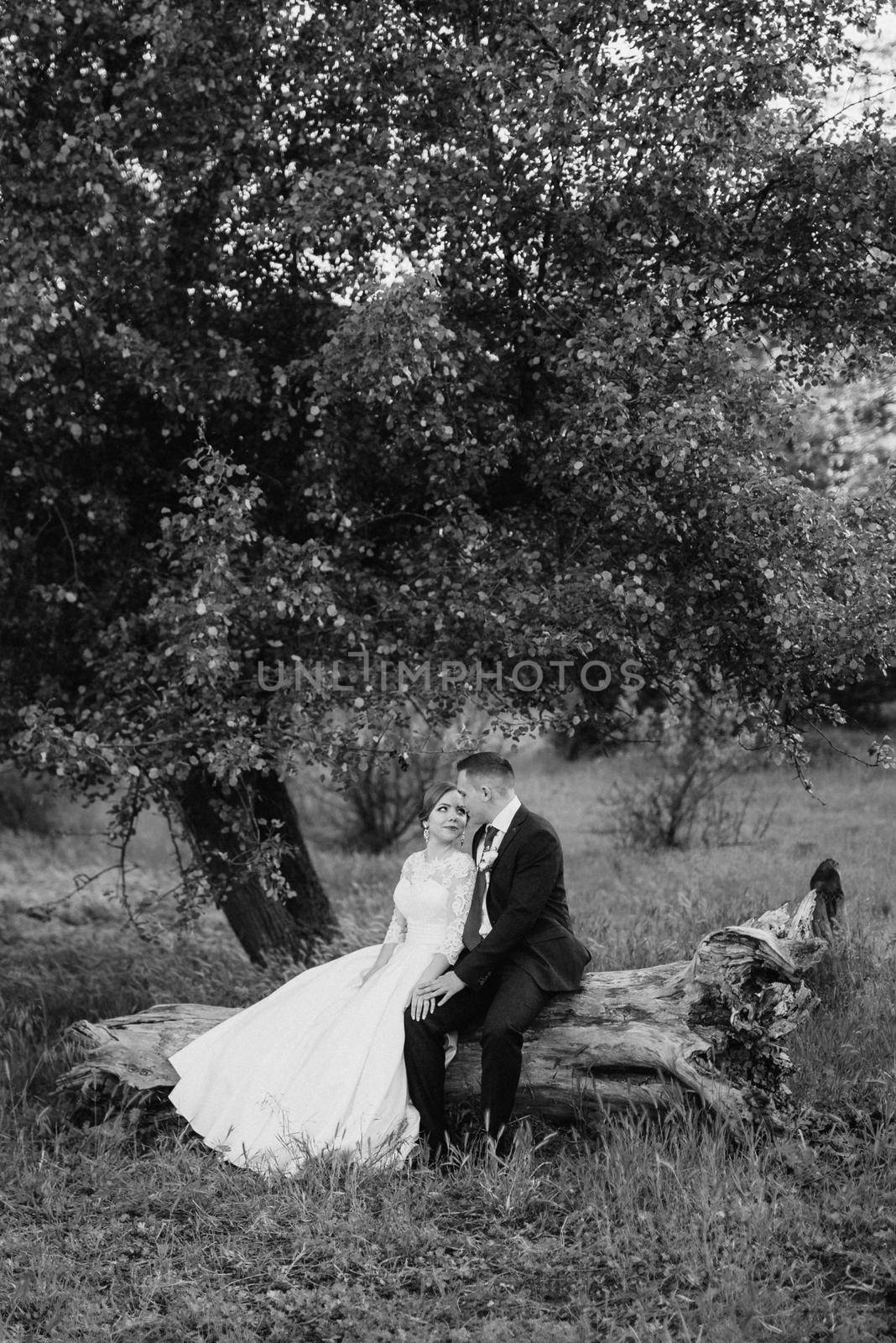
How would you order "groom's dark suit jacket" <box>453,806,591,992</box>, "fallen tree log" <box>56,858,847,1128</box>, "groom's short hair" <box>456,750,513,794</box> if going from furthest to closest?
"groom's short hair" <box>456,750,513,794</box>, "groom's dark suit jacket" <box>453,806,591,992</box>, "fallen tree log" <box>56,858,847,1128</box>

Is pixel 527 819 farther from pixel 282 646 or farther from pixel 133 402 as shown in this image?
pixel 133 402

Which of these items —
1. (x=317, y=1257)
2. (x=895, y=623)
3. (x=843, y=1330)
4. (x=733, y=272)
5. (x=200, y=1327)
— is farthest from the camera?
(x=733, y=272)

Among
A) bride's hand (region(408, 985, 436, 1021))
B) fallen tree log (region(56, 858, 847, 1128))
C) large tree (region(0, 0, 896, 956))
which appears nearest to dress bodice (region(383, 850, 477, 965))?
bride's hand (region(408, 985, 436, 1021))

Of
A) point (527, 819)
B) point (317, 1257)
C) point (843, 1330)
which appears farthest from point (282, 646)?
point (843, 1330)

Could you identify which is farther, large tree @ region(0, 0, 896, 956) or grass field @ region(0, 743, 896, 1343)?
large tree @ region(0, 0, 896, 956)

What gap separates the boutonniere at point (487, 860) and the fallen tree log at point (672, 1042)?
2.61ft

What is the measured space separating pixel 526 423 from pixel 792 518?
1.92 m

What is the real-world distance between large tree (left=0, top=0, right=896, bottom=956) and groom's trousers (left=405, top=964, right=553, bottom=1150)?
2.14 meters

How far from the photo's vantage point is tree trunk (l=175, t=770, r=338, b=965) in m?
9.37

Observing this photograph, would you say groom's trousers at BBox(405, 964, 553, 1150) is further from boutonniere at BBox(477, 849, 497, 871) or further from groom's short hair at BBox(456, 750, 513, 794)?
groom's short hair at BBox(456, 750, 513, 794)

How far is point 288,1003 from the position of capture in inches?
277

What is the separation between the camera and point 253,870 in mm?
8969

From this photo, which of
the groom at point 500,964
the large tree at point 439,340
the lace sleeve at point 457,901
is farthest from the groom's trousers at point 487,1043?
the large tree at point 439,340

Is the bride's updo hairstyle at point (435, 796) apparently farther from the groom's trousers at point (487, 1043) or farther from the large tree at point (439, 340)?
the large tree at point (439, 340)
